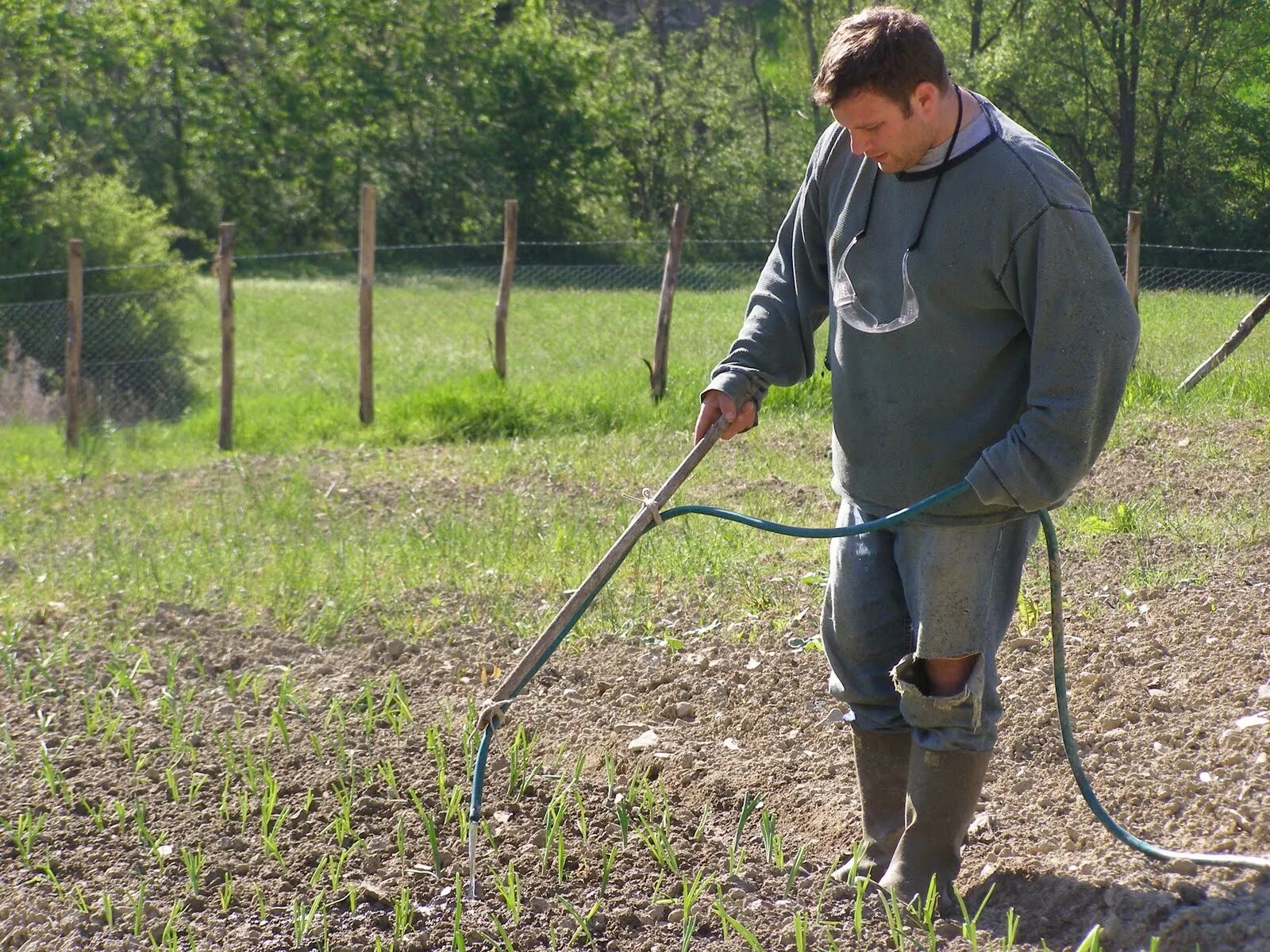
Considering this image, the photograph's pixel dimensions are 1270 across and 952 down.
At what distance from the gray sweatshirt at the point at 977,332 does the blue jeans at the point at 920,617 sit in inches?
3.0

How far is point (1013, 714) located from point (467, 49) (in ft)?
96.6

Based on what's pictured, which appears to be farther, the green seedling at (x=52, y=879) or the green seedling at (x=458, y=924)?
the green seedling at (x=52, y=879)

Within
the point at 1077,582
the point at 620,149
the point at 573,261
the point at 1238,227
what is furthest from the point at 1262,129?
the point at 1077,582

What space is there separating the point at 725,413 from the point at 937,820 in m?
1.03

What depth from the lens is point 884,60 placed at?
259 centimetres

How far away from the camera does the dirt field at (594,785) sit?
3.10 m

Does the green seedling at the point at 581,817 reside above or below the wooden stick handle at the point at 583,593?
below

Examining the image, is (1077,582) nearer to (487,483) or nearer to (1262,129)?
(487,483)

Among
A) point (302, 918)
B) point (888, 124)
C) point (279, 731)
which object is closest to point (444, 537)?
point (279, 731)

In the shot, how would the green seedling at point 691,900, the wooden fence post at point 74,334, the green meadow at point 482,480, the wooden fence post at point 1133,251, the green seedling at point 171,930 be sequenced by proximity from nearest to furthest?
the green seedling at point 691,900 → the green seedling at point 171,930 → the green meadow at point 482,480 → the wooden fence post at point 74,334 → the wooden fence post at point 1133,251

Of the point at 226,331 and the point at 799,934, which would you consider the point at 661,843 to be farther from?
the point at 226,331

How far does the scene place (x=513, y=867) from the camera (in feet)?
11.1

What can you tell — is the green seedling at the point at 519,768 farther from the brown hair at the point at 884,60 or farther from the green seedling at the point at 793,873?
the brown hair at the point at 884,60

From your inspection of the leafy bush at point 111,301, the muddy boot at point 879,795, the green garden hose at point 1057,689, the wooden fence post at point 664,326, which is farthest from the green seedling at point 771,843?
the leafy bush at point 111,301
